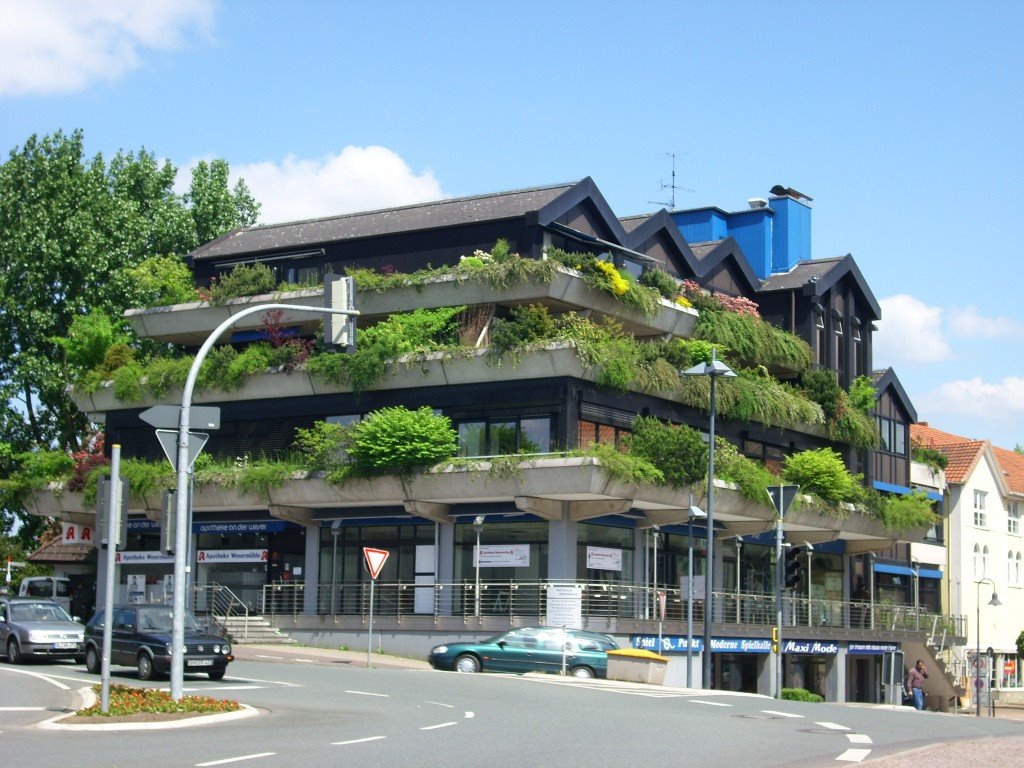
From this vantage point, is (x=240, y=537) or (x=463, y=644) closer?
(x=463, y=644)

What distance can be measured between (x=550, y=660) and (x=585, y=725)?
14.6 meters

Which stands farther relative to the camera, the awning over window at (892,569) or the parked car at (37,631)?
the awning over window at (892,569)

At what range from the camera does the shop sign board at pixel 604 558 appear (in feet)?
140

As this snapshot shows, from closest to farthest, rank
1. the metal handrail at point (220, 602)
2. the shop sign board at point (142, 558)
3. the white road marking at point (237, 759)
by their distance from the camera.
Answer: the white road marking at point (237, 759) → the metal handrail at point (220, 602) → the shop sign board at point (142, 558)

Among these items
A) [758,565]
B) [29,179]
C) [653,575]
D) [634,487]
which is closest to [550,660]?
[634,487]

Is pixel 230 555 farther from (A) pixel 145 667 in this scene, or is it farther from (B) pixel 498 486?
(A) pixel 145 667

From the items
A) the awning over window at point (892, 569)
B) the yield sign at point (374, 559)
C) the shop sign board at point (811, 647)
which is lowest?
the shop sign board at point (811, 647)

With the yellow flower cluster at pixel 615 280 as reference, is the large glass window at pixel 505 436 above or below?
below

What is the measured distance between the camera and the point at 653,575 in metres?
45.2

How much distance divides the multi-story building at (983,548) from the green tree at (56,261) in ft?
110

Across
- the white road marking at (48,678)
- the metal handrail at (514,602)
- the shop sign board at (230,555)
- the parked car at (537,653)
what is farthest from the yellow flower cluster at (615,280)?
the white road marking at (48,678)

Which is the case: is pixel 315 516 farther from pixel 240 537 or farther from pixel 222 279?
pixel 222 279

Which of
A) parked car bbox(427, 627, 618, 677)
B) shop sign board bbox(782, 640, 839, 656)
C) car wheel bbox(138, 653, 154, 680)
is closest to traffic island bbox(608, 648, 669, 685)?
parked car bbox(427, 627, 618, 677)

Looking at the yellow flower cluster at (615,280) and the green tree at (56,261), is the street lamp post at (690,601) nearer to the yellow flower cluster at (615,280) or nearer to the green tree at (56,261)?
the yellow flower cluster at (615,280)
